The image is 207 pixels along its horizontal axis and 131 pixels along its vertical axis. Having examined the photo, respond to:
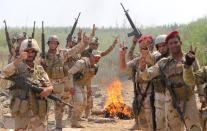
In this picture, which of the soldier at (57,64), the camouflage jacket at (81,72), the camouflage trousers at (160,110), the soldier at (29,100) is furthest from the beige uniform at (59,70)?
the camouflage trousers at (160,110)

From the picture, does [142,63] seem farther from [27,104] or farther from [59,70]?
[59,70]

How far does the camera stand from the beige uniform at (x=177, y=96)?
18.7ft

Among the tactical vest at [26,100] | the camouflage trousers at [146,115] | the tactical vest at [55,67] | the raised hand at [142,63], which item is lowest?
the camouflage trousers at [146,115]

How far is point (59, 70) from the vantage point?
30.3ft

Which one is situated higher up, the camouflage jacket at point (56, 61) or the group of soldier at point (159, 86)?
the camouflage jacket at point (56, 61)

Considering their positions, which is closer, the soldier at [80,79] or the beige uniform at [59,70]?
the beige uniform at [59,70]

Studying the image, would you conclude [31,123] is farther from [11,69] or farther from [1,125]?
[1,125]

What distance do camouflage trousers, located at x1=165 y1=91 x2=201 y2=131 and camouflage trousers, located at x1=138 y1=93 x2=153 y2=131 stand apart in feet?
3.64

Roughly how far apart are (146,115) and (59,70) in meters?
3.02

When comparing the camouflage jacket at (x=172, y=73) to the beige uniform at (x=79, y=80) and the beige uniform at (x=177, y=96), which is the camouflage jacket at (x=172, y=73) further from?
the beige uniform at (x=79, y=80)

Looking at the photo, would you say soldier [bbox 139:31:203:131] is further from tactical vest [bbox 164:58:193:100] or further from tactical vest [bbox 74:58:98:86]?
tactical vest [bbox 74:58:98:86]

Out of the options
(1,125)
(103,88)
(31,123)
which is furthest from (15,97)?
(103,88)

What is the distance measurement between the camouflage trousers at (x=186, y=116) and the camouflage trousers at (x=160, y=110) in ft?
0.65

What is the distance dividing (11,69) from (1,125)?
5.04m
